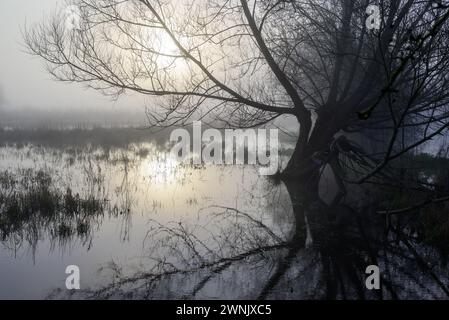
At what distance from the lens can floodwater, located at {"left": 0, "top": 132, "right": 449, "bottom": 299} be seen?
19.9ft

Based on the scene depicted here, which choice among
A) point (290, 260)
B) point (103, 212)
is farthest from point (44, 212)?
point (290, 260)

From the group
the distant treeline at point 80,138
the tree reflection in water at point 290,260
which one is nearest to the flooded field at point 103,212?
the tree reflection in water at point 290,260

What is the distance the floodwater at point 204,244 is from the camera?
19.9 feet

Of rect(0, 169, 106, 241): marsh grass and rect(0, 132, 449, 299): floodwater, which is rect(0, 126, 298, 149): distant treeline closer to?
rect(0, 132, 449, 299): floodwater

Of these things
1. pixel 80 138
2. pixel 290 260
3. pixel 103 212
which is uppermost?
pixel 80 138

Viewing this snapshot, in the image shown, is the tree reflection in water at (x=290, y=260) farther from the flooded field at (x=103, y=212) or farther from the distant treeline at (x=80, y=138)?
the distant treeline at (x=80, y=138)

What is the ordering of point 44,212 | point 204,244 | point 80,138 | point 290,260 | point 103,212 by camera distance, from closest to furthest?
point 290,260
point 204,244
point 44,212
point 103,212
point 80,138

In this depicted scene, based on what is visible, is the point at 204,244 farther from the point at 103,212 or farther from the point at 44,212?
the point at 44,212

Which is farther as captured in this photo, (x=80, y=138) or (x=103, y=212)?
(x=80, y=138)

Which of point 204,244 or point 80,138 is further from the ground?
point 80,138

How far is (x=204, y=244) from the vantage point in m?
7.90

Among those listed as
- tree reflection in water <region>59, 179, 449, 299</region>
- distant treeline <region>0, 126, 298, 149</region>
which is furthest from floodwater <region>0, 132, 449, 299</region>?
distant treeline <region>0, 126, 298, 149</region>

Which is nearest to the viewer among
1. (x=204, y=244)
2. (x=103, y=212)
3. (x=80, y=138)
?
(x=204, y=244)
